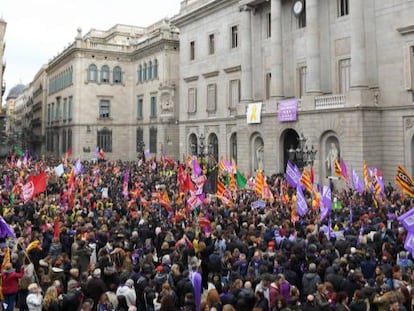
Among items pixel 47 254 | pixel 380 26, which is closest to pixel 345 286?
pixel 47 254

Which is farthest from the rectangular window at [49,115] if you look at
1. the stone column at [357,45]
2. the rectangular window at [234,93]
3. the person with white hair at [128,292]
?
the person with white hair at [128,292]

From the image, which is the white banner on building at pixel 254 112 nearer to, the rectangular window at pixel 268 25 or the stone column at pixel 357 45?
the rectangular window at pixel 268 25

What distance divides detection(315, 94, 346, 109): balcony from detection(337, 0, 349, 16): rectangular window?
19.2 ft

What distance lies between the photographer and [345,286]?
9094 millimetres

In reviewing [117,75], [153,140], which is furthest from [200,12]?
[117,75]

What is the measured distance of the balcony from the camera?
29.4 meters

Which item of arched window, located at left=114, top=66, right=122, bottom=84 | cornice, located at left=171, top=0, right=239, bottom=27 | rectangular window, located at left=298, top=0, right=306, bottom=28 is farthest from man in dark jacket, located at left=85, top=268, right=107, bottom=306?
arched window, located at left=114, top=66, right=122, bottom=84

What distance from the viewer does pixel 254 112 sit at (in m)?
35.7

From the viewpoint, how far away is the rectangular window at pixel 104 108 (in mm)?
56938

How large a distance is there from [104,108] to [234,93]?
22005 mm

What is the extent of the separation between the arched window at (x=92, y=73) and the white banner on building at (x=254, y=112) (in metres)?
26.4

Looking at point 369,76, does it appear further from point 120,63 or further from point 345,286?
point 120,63

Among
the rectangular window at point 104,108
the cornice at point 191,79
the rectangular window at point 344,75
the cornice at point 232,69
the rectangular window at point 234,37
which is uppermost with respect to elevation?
the rectangular window at point 234,37

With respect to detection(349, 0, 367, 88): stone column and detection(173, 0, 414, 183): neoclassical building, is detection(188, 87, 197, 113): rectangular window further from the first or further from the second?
detection(349, 0, 367, 88): stone column
